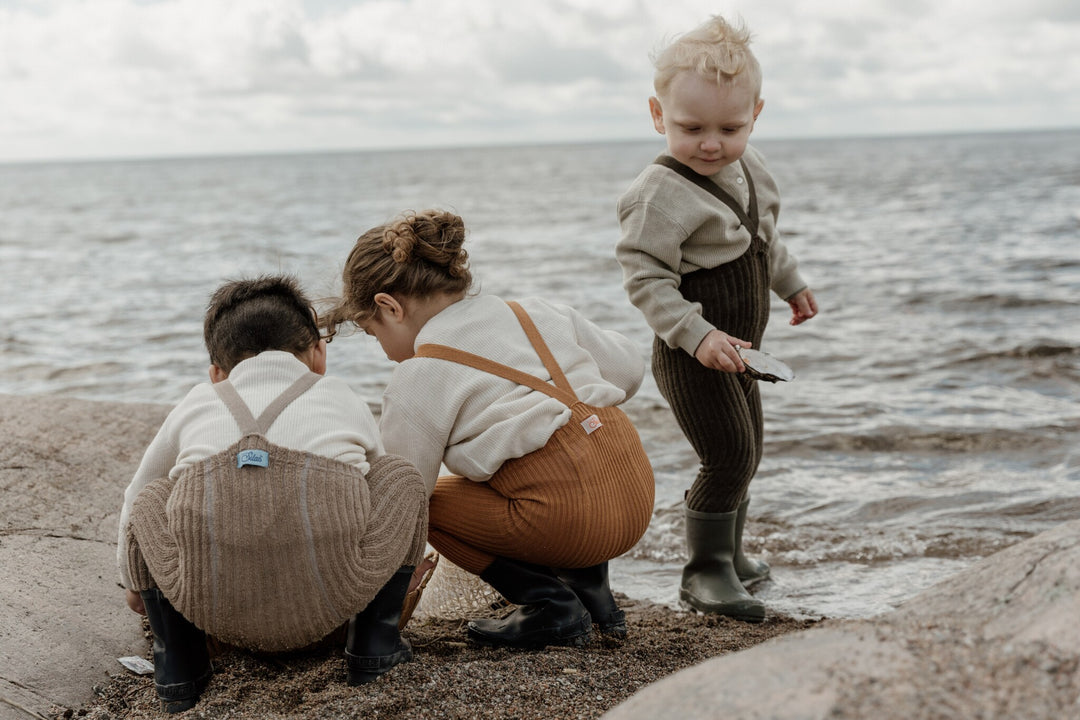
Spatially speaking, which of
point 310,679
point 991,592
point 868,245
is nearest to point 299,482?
point 310,679

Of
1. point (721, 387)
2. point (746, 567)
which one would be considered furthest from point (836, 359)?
point (721, 387)

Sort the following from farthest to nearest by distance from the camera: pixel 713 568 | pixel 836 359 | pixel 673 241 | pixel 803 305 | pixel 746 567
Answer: pixel 836 359 < pixel 746 567 < pixel 803 305 < pixel 713 568 < pixel 673 241

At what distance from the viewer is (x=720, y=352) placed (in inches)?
115

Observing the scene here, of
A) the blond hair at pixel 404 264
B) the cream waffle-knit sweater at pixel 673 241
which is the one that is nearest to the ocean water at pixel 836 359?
the blond hair at pixel 404 264

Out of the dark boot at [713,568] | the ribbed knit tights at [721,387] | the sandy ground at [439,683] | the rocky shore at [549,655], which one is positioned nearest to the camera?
the rocky shore at [549,655]

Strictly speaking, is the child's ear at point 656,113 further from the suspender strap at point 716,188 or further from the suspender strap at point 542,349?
the suspender strap at point 542,349

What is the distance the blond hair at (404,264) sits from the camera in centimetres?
280

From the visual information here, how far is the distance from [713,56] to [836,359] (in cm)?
505

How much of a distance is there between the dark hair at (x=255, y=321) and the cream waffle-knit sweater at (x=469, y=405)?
28 centimetres

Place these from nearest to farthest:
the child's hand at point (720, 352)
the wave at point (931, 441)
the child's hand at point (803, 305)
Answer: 1. the child's hand at point (720, 352)
2. the child's hand at point (803, 305)
3. the wave at point (931, 441)

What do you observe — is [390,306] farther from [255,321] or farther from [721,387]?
[721,387]

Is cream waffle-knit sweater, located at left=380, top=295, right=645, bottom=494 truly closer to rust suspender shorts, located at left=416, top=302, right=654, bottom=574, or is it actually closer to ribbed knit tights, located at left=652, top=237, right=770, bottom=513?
rust suspender shorts, located at left=416, top=302, right=654, bottom=574

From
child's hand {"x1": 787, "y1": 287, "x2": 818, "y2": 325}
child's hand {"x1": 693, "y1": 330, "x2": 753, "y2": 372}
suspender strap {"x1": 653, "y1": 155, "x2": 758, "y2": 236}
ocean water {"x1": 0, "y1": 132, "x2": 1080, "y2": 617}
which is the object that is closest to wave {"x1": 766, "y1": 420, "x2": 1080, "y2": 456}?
ocean water {"x1": 0, "y1": 132, "x2": 1080, "y2": 617}

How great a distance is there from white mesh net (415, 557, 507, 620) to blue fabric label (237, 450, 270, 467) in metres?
1.00
